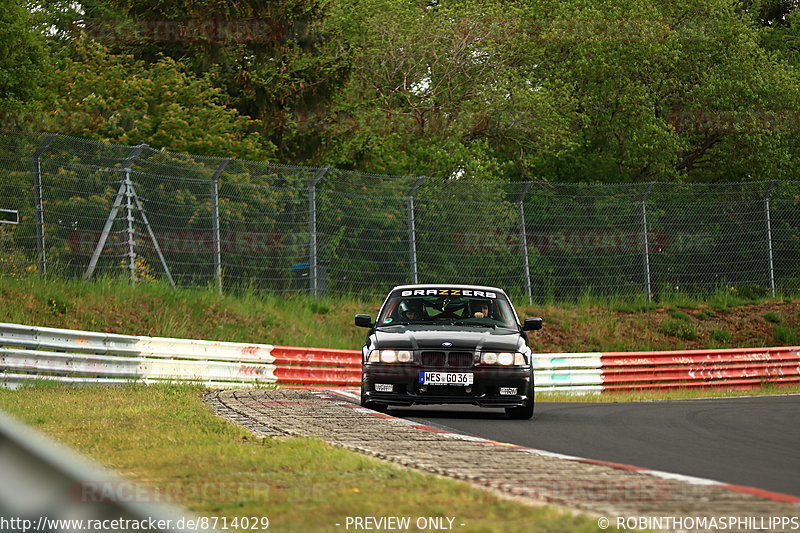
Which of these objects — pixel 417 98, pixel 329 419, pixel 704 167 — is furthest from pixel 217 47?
pixel 329 419

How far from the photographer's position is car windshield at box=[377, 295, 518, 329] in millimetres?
14141

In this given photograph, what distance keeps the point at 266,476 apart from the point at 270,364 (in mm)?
12149

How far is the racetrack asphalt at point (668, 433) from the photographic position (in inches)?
329

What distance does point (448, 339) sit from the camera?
12.9 meters

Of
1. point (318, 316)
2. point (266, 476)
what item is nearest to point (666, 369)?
point (318, 316)

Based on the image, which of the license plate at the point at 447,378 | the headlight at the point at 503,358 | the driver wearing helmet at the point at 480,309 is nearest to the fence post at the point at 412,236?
the driver wearing helmet at the point at 480,309

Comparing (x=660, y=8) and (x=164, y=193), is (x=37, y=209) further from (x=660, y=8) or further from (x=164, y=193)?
(x=660, y=8)

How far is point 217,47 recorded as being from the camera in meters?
35.8

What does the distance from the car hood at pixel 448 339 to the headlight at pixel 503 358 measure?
5cm

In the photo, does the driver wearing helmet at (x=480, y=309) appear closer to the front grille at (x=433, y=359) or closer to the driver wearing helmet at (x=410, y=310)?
the driver wearing helmet at (x=410, y=310)

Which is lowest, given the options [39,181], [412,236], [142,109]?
[412,236]

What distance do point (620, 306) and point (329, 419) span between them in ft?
56.8

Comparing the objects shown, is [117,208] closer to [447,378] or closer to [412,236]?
[412,236]

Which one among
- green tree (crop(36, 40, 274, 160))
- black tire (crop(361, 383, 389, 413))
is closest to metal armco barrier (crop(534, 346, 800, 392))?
black tire (crop(361, 383, 389, 413))
